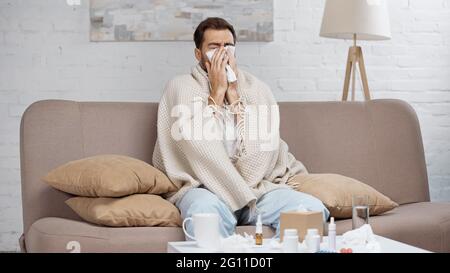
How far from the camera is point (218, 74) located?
3.32 meters

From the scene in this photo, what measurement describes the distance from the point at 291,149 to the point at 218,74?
0.47 m

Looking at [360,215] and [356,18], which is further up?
[356,18]

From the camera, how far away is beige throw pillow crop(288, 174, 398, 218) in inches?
118

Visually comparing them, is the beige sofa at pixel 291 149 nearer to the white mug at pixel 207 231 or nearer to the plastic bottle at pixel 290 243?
the white mug at pixel 207 231

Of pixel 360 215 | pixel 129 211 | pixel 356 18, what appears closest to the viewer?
pixel 360 215

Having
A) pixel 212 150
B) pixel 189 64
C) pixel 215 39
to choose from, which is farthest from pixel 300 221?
pixel 189 64

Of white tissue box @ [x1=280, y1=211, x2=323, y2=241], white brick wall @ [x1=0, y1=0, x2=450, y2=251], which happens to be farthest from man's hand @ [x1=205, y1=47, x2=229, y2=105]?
white brick wall @ [x1=0, y1=0, x2=450, y2=251]

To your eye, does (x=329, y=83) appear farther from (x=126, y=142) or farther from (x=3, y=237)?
(x=3, y=237)

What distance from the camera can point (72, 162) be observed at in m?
2.96

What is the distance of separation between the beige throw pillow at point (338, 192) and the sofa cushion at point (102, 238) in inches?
22.9

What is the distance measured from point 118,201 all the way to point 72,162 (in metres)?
0.27

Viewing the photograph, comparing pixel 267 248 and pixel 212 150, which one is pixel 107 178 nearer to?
pixel 212 150

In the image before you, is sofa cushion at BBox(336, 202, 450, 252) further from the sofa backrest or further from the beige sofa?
the sofa backrest
